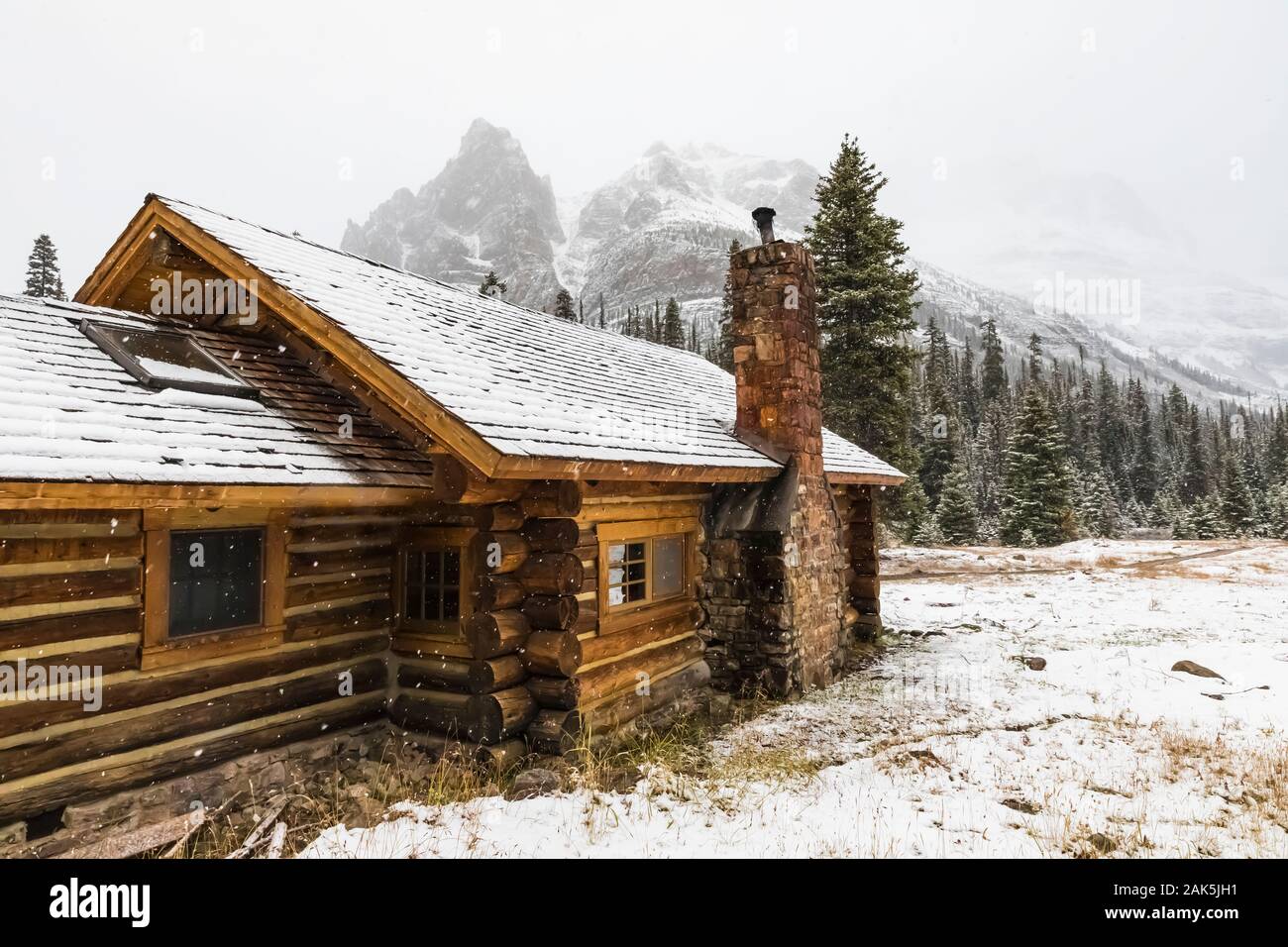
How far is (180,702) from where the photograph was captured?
18.2 feet

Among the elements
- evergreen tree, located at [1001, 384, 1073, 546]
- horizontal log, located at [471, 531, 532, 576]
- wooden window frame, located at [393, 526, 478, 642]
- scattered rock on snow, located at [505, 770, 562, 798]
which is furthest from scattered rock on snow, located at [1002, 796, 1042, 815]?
evergreen tree, located at [1001, 384, 1073, 546]

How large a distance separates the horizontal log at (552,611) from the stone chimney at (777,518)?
3357mm

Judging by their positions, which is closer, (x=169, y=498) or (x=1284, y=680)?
(x=169, y=498)

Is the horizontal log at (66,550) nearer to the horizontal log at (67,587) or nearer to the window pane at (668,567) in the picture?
the horizontal log at (67,587)

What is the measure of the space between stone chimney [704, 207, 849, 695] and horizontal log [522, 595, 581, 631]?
132 inches

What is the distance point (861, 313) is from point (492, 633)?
21.8m

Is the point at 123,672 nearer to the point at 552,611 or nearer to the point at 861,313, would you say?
the point at 552,611

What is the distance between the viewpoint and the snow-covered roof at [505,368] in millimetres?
6496

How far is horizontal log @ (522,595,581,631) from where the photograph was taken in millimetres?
6676

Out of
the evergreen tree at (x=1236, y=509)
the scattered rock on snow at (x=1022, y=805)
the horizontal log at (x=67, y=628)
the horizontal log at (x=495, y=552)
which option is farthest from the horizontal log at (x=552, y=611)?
the evergreen tree at (x=1236, y=509)

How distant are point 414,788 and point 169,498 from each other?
3098mm
